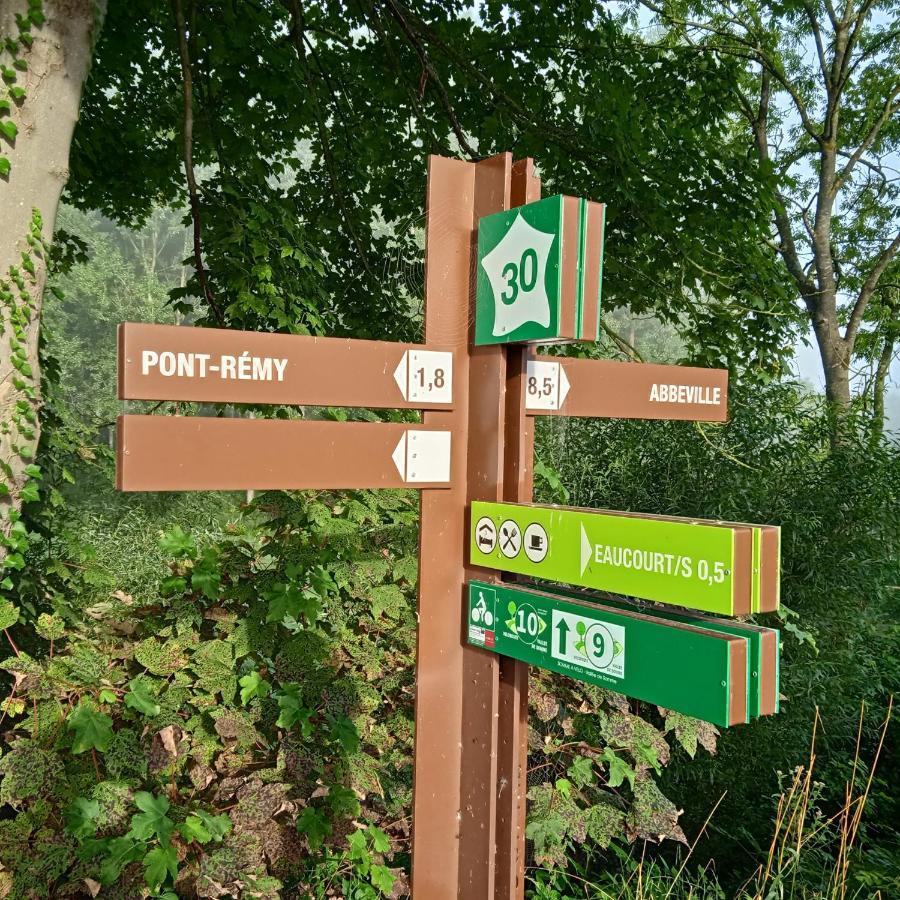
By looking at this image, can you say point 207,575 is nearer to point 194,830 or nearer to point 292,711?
point 292,711

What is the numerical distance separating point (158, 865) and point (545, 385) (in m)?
1.62

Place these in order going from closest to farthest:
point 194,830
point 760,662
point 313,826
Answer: point 760,662
point 194,830
point 313,826

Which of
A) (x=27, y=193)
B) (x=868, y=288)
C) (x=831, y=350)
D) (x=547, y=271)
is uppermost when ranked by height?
(x=868, y=288)

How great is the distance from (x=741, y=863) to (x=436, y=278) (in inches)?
152

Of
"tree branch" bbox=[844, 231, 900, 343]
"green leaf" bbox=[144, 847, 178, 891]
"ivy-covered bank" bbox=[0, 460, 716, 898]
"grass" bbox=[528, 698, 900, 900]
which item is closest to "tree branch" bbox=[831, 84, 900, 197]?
"tree branch" bbox=[844, 231, 900, 343]

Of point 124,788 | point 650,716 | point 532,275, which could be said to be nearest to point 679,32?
point 650,716

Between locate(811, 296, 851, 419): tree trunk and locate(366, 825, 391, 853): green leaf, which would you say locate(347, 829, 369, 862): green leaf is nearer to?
locate(366, 825, 391, 853): green leaf

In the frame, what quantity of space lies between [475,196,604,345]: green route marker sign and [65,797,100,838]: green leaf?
172 centimetres

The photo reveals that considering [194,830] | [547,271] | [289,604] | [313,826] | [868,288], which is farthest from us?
[868,288]

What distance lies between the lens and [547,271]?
1.76 metres

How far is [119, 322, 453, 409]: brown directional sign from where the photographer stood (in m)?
1.67

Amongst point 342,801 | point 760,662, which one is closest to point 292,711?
point 342,801

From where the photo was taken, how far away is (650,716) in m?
3.62

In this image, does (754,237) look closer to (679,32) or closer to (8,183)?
(8,183)
